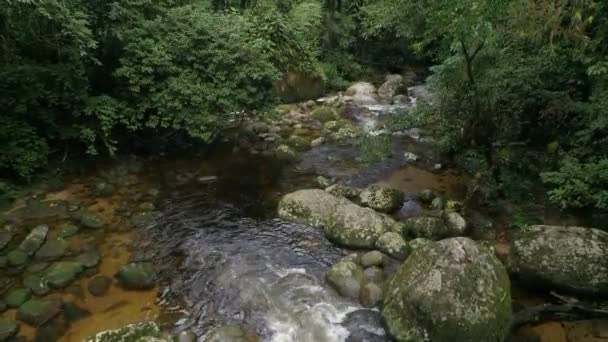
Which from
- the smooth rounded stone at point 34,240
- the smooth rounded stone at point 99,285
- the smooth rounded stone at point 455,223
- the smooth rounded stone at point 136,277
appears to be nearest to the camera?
the smooth rounded stone at point 99,285

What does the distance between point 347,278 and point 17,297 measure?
5117 millimetres

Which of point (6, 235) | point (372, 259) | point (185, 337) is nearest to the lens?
point (185, 337)

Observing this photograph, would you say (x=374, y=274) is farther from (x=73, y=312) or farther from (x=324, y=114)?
(x=324, y=114)

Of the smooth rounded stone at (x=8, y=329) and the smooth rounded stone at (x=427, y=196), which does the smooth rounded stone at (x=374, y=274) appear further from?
the smooth rounded stone at (x=8, y=329)

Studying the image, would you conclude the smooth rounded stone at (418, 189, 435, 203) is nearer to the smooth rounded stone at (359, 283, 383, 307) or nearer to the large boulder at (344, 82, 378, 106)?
the smooth rounded stone at (359, 283, 383, 307)

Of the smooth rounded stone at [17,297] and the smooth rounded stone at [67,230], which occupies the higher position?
the smooth rounded stone at [67,230]

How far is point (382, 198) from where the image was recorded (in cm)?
910

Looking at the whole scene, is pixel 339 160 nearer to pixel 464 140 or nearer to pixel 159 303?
pixel 464 140

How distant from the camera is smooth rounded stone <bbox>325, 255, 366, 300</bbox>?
21.4ft

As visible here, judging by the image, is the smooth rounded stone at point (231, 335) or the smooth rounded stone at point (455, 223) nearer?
the smooth rounded stone at point (231, 335)

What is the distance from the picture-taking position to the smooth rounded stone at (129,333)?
17.9 ft

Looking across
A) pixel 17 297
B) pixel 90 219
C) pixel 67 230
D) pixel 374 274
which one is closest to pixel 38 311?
pixel 17 297

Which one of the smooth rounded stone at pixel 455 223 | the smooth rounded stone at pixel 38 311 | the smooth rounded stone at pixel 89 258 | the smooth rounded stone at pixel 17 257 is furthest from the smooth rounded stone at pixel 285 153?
the smooth rounded stone at pixel 38 311

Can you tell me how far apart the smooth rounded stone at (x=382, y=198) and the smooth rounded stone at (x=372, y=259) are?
72.9 inches
